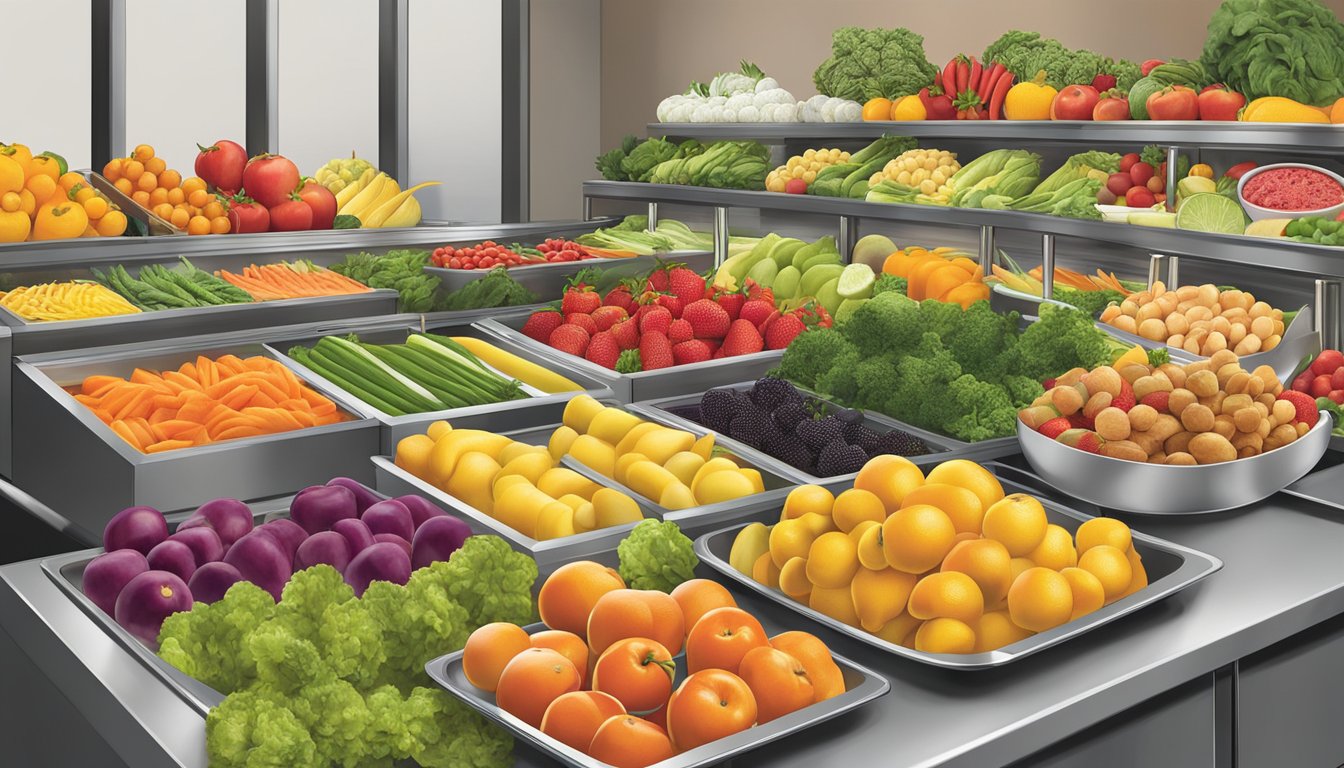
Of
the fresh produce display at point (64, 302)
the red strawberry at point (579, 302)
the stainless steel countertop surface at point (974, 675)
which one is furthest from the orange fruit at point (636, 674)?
the fresh produce display at point (64, 302)

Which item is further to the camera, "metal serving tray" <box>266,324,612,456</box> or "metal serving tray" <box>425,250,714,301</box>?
"metal serving tray" <box>425,250,714,301</box>

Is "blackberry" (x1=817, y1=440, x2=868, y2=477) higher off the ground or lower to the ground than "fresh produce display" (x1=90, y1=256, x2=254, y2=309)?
lower

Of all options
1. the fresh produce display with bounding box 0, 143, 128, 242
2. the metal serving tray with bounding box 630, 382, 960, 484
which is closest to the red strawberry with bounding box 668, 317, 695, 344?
the metal serving tray with bounding box 630, 382, 960, 484

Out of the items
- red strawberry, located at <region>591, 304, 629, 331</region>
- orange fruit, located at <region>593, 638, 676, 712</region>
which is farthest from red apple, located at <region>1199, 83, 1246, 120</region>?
orange fruit, located at <region>593, 638, 676, 712</region>

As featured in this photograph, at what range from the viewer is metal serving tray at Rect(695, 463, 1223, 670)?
1.35 m

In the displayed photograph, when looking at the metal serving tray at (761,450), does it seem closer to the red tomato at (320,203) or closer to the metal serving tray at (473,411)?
the metal serving tray at (473,411)

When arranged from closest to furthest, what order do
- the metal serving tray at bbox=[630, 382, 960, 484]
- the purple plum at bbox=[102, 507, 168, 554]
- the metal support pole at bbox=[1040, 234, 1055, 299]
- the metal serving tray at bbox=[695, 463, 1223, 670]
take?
the metal serving tray at bbox=[695, 463, 1223, 670], the purple plum at bbox=[102, 507, 168, 554], the metal serving tray at bbox=[630, 382, 960, 484], the metal support pole at bbox=[1040, 234, 1055, 299]

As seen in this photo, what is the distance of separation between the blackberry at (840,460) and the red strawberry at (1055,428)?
32 cm

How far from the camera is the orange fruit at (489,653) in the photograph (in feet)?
4.08

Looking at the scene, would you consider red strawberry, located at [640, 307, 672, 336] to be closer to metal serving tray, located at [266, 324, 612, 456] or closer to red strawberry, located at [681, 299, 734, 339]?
red strawberry, located at [681, 299, 734, 339]

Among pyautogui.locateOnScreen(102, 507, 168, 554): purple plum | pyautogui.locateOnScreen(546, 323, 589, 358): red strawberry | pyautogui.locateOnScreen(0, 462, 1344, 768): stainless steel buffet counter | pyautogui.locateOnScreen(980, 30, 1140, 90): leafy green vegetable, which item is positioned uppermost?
pyautogui.locateOnScreen(980, 30, 1140, 90): leafy green vegetable

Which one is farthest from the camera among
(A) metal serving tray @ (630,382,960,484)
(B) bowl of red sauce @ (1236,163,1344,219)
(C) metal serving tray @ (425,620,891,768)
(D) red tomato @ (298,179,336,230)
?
(D) red tomato @ (298,179,336,230)

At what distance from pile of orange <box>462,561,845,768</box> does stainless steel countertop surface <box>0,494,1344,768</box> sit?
0.20ft

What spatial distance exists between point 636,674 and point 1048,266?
101 inches
